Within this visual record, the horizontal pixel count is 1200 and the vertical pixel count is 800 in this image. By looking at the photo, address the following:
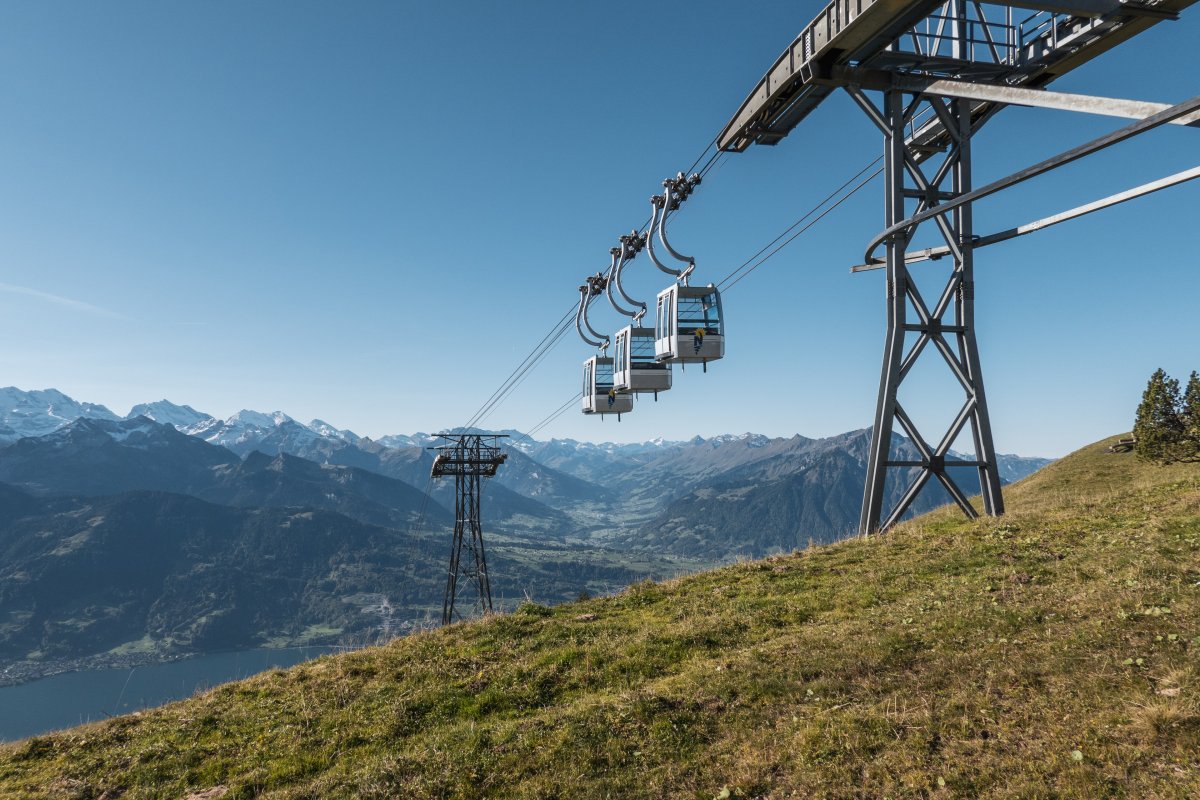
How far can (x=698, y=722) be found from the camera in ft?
31.6

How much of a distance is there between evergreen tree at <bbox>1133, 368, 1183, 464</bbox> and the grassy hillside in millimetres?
35908

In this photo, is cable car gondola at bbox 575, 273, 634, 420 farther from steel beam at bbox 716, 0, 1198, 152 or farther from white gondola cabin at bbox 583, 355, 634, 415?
steel beam at bbox 716, 0, 1198, 152

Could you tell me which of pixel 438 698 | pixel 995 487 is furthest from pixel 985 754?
pixel 995 487

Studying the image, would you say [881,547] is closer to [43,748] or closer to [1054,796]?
[1054,796]

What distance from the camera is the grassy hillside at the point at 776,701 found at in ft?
24.4

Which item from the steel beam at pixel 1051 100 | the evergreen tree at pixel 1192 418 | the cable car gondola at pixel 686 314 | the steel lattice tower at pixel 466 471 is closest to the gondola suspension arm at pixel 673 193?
the cable car gondola at pixel 686 314

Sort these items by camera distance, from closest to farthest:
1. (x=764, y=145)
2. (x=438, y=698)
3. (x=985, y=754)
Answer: (x=985, y=754) < (x=438, y=698) < (x=764, y=145)

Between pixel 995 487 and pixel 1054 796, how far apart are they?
1610 centimetres

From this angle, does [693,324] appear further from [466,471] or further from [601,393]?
[466,471]

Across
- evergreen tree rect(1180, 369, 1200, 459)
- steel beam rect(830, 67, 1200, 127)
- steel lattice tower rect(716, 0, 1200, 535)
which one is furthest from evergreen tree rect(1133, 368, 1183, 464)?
steel beam rect(830, 67, 1200, 127)

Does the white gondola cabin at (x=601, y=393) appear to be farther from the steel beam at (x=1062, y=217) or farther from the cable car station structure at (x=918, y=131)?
the steel beam at (x=1062, y=217)

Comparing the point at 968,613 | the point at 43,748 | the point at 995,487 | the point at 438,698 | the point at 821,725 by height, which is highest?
the point at 995,487

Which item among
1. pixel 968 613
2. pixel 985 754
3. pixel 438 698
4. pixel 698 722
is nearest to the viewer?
pixel 985 754

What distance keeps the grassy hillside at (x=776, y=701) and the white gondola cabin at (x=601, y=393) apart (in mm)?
19258
